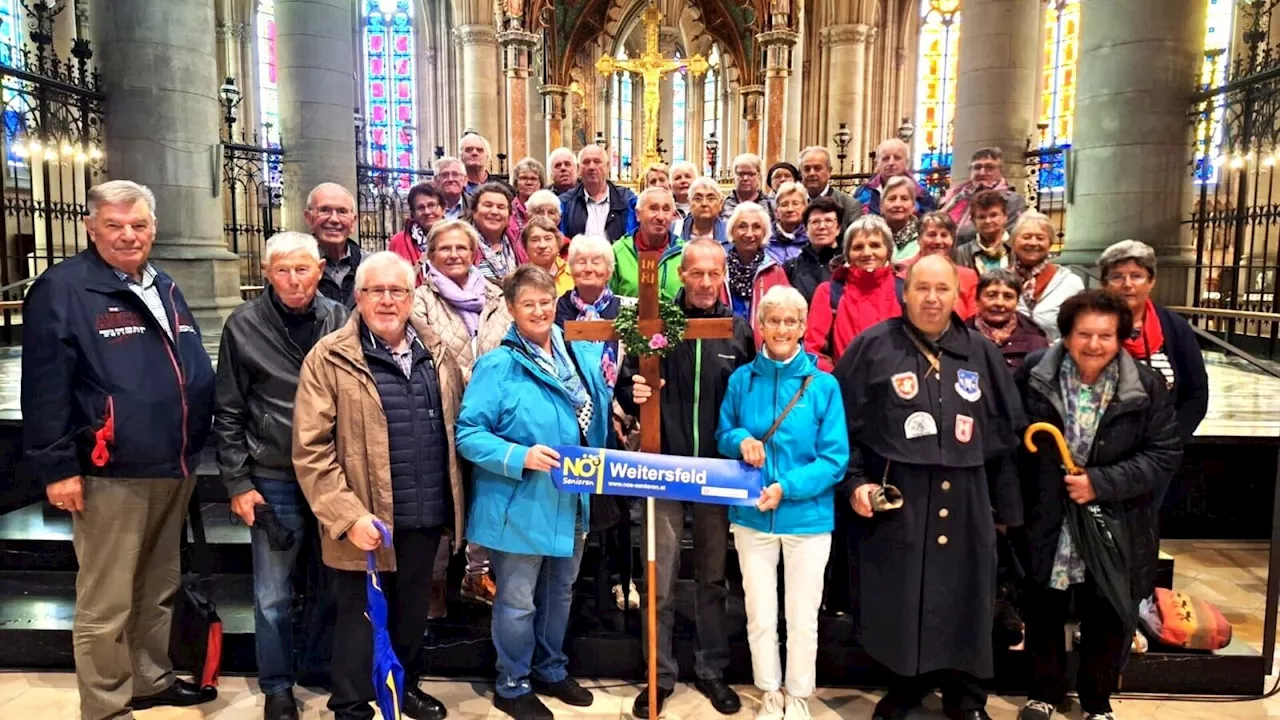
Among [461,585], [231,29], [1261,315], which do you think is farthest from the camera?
[231,29]

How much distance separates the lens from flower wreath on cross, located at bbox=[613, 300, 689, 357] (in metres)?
3.16

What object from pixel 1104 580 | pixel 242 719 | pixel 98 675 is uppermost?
pixel 1104 580

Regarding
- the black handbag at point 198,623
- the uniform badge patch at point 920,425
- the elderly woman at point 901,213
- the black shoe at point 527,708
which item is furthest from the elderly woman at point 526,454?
the elderly woman at point 901,213

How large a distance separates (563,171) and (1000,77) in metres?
6.43

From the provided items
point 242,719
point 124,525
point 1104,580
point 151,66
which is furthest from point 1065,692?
point 151,66

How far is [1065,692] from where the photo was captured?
3441 millimetres

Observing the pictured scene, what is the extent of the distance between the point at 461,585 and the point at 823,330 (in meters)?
2.26

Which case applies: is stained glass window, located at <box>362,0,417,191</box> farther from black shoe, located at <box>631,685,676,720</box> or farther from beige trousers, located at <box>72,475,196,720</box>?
black shoe, located at <box>631,685,676,720</box>

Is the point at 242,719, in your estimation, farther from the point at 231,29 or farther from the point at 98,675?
the point at 231,29

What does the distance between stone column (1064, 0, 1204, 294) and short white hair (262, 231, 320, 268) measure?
7241 mm

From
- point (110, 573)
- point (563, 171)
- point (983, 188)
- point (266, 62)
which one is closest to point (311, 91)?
point (563, 171)

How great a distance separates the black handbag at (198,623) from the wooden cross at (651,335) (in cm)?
202

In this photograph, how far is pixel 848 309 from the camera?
3.88 m

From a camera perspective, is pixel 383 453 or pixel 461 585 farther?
pixel 461 585
